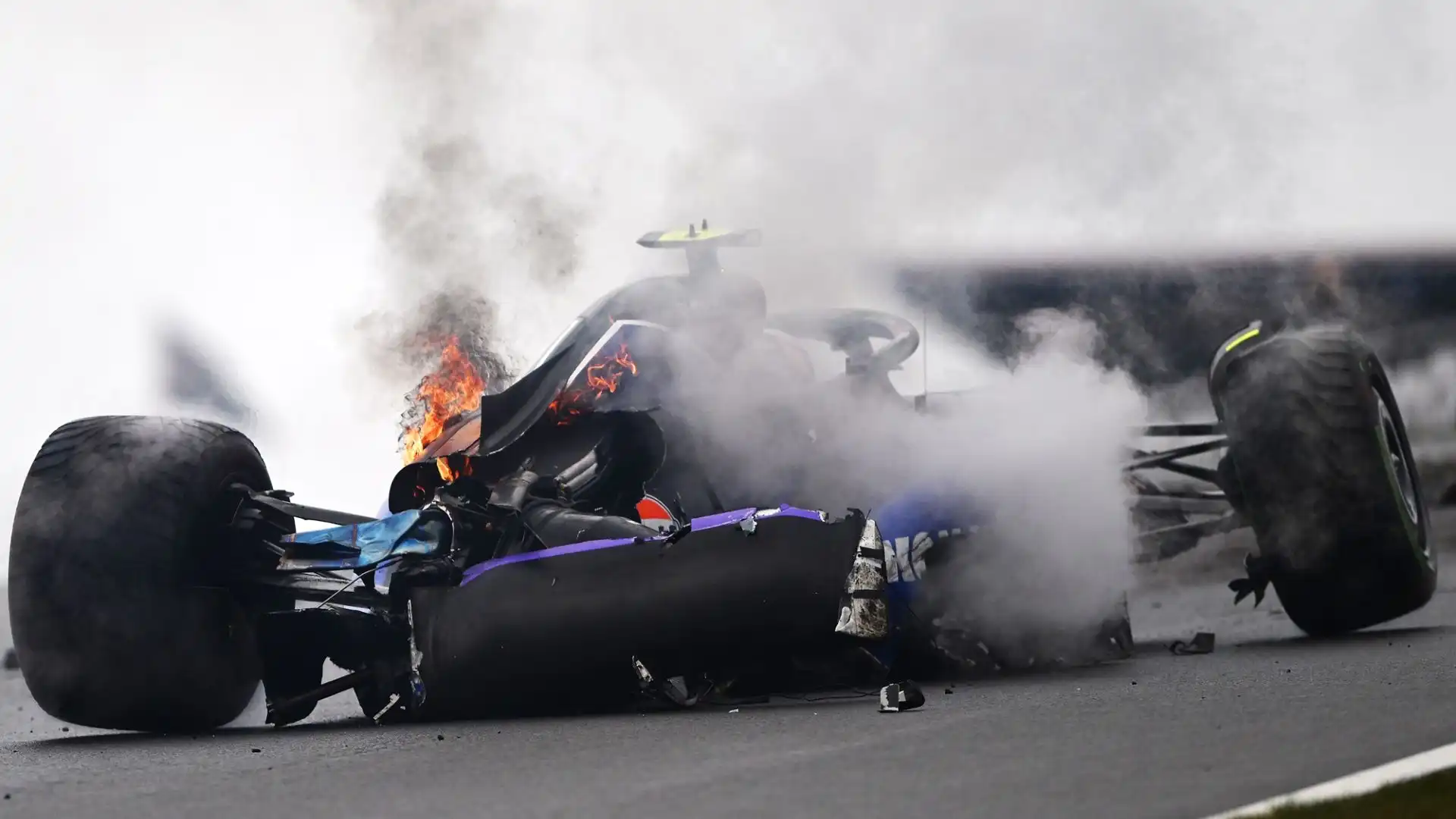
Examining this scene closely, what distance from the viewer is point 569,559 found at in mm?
8258

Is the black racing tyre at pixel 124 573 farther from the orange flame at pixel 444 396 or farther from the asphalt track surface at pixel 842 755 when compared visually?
the orange flame at pixel 444 396

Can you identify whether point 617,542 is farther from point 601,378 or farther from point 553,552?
point 601,378

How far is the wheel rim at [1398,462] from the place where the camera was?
1073 centimetres

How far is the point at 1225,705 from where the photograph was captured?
7.48 meters

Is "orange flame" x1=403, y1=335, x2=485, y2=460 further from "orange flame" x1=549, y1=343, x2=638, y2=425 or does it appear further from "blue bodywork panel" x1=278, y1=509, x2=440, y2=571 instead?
"blue bodywork panel" x1=278, y1=509, x2=440, y2=571

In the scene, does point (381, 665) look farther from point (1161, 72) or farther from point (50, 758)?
point (1161, 72)

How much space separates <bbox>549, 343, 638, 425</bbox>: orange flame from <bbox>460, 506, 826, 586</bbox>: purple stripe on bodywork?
61.4 inches

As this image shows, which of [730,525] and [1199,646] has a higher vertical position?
[730,525]

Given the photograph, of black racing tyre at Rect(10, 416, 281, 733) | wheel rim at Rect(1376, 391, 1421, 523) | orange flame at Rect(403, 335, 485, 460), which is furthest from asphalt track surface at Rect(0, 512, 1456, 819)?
orange flame at Rect(403, 335, 485, 460)

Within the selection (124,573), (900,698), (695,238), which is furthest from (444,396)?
(900,698)

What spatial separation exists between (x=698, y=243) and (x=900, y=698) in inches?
138

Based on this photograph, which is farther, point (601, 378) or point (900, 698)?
point (601, 378)

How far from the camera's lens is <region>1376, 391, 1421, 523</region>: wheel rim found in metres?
10.7

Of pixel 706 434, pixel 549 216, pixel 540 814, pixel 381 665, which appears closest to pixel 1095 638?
pixel 706 434
